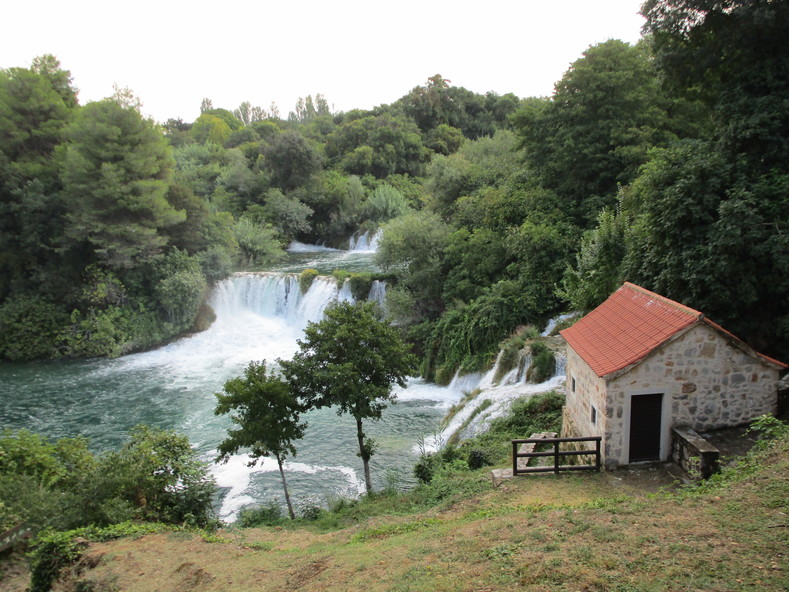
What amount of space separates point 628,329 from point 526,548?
212 inches

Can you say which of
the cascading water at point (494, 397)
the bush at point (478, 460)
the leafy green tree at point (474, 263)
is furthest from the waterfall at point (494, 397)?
the leafy green tree at point (474, 263)

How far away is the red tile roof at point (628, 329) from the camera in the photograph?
860 cm

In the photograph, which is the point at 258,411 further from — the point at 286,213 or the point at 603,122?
the point at 286,213

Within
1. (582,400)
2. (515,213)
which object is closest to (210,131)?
(515,213)

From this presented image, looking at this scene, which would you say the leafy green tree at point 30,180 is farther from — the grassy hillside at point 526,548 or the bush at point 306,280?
the grassy hillside at point 526,548

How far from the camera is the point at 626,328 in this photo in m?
9.68

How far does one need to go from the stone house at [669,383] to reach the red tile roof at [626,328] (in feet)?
0.08

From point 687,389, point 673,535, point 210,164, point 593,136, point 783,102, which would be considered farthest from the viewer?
point 210,164

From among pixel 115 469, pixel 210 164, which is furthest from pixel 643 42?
→ pixel 210 164

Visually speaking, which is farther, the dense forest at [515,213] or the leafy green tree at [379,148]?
the leafy green tree at [379,148]

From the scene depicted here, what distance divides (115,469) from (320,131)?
212 ft

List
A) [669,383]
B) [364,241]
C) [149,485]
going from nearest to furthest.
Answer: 1. [669,383]
2. [149,485]
3. [364,241]

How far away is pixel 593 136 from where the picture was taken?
1998cm

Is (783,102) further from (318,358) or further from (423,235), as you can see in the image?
(423,235)
